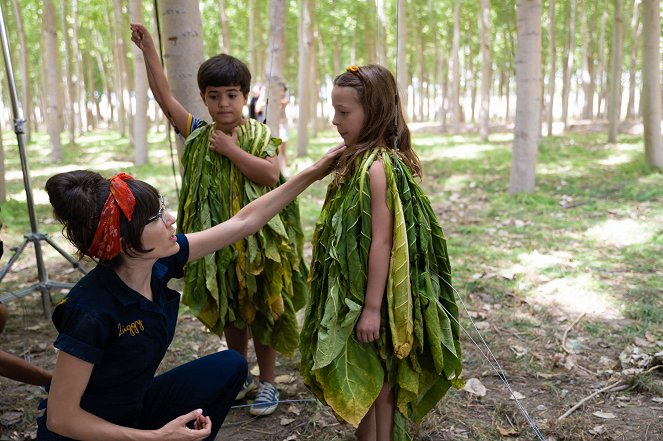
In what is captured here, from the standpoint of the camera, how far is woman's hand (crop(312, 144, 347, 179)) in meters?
2.24

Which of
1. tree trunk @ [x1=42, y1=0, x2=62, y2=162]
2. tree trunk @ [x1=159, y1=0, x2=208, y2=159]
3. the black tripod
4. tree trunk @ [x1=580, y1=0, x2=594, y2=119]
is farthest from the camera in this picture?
tree trunk @ [x1=580, y1=0, x2=594, y2=119]

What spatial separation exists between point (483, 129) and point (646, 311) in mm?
12368

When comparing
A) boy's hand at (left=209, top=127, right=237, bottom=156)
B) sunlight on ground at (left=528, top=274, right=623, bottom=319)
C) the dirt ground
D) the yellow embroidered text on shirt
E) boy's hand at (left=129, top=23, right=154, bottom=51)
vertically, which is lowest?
the dirt ground

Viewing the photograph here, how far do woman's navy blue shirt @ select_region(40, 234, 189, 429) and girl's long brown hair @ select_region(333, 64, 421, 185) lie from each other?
88 cm

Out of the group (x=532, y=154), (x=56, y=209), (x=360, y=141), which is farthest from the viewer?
(x=532, y=154)

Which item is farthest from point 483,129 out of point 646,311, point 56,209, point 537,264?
point 56,209

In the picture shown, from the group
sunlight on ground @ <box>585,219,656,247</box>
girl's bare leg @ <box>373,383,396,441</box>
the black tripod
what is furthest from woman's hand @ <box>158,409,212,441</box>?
sunlight on ground @ <box>585,219,656,247</box>

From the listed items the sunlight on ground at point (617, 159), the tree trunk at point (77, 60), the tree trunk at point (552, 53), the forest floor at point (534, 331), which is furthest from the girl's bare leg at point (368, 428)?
the tree trunk at point (77, 60)

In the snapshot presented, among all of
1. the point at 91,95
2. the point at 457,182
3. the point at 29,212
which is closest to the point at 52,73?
the point at 457,182

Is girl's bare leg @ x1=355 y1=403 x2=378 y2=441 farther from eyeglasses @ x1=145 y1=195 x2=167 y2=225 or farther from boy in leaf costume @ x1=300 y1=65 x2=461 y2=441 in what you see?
eyeglasses @ x1=145 y1=195 x2=167 y2=225

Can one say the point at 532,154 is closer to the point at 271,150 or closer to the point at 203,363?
the point at 271,150

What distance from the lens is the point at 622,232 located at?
19.7 feet

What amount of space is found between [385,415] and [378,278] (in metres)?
0.63

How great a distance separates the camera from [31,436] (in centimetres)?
280
